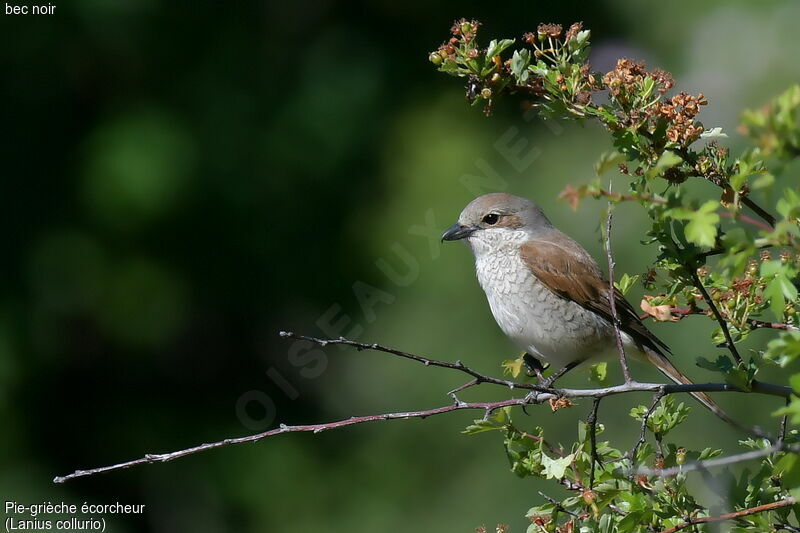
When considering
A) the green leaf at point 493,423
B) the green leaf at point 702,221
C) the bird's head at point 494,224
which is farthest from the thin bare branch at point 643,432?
the bird's head at point 494,224

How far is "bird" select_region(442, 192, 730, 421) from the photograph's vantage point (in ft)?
10.4

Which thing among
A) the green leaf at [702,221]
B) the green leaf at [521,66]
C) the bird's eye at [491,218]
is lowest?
the green leaf at [702,221]

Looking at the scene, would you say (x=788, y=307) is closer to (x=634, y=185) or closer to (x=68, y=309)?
(x=634, y=185)

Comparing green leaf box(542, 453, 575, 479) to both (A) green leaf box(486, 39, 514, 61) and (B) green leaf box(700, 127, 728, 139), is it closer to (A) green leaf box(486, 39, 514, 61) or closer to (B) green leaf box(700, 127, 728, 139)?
(B) green leaf box(700, 127, 728, 139)

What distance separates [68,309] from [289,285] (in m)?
1.50

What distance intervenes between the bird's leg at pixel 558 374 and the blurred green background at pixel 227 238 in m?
2.51

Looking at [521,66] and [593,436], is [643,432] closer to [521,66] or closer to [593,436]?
[593,436]

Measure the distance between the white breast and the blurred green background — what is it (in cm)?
236

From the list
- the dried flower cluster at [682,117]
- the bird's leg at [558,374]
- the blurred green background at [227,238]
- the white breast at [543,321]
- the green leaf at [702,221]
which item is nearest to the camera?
the green leaf at [702,221]

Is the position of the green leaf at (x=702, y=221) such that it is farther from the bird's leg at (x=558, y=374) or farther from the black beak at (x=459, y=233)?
the black beak at (x=459, y=233)

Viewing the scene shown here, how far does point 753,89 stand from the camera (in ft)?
14.4

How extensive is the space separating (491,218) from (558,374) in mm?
758

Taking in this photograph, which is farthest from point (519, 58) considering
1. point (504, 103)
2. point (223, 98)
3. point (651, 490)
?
point (223, 98)

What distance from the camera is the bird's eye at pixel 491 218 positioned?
348 cm
